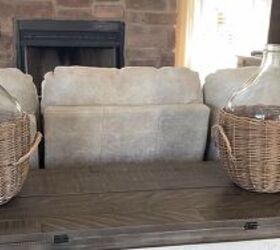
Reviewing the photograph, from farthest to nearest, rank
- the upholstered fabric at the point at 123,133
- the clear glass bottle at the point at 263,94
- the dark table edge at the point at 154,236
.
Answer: the upholstered fabric at the point at 123,133
the clear glass bottle at the point at 263,94
the dark table edge at the point at 154,236

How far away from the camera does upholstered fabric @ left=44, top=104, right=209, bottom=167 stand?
5.39 feet

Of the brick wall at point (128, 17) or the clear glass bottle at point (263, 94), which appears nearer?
the clear glass bottle at point (263, 94)

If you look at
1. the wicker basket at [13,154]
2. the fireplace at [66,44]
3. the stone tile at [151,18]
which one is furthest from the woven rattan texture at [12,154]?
the stone tile at [151,18]

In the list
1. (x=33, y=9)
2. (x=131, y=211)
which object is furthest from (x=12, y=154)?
(x=33, y=9)

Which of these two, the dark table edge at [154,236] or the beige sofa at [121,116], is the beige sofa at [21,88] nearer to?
the beige sofa at [121,116]

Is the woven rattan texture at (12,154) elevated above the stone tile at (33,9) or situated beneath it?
situated beneath

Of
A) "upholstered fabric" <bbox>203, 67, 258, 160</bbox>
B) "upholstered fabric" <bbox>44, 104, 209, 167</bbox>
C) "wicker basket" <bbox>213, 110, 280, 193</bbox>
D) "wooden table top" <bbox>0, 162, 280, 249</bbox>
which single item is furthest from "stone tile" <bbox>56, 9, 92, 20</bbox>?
"wicker basket" <bbox>213, 110, 280, 193</bbox>

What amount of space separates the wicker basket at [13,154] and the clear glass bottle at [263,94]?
567 millimetres

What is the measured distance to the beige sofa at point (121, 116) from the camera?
1.65 metres

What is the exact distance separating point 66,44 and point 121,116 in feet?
8.62

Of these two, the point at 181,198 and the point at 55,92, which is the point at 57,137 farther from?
the point at 181,198

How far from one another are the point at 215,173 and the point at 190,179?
10 centimetres

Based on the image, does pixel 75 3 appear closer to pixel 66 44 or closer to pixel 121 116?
pixel 66 44

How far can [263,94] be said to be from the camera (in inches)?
53.7
